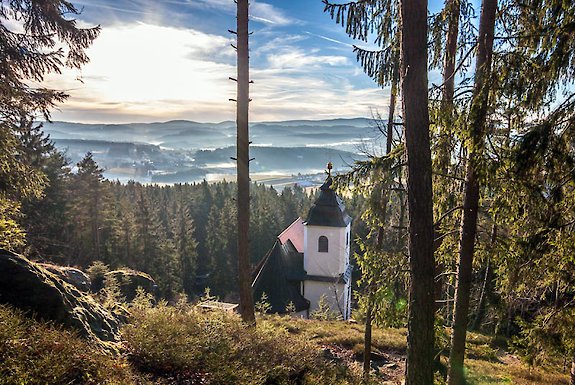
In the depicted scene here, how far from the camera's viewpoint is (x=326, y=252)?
22.7 meters

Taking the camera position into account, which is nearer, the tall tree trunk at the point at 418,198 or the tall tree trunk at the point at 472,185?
the tall tree trunk at the point at 472,185

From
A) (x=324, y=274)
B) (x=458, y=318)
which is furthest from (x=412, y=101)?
→ (x=324, y=274)

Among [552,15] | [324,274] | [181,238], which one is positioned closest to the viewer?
[552,15]

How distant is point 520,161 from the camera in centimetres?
401

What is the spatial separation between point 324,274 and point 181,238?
26.3 metres

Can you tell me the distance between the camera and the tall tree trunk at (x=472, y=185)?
4.29m

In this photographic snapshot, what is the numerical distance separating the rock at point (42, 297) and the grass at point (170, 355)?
0.85ft

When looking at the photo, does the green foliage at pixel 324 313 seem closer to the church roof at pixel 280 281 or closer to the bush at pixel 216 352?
the church roof at pixel 280 281

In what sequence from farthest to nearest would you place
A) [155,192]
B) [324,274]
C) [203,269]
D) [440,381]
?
[155,192]
[203,269]
[324,274]
[440,381]

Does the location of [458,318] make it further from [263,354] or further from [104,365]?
[104,365]

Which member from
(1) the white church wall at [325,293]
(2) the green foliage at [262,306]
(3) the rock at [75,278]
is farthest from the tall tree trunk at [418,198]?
(1) the white church wall at [325,293]

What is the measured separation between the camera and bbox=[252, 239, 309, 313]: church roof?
814 inches

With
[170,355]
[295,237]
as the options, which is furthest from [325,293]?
[170,355]

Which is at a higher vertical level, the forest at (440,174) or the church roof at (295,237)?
the forest at (440,174)
